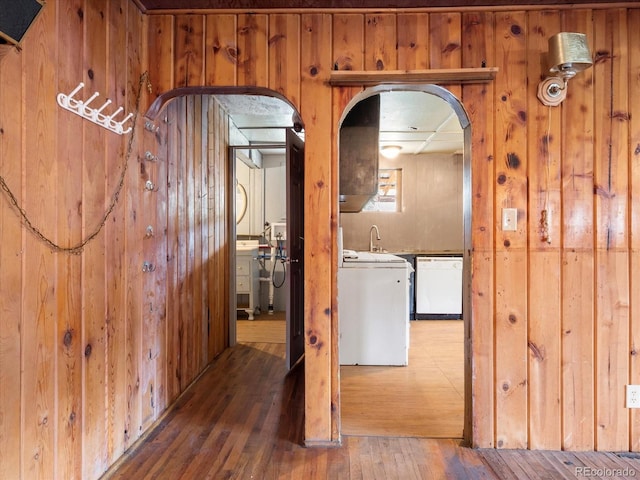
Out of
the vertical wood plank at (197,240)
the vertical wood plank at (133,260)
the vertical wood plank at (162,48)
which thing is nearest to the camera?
the vertical wood plank at (133,260)

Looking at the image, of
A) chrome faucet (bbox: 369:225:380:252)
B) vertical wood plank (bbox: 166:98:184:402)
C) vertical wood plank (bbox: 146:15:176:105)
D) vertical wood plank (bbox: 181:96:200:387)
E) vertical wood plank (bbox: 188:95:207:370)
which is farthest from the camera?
chrome faucet (bbox: 369:225:380:252)

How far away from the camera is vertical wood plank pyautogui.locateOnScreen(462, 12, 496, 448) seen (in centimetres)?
188

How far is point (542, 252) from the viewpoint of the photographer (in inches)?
74.3

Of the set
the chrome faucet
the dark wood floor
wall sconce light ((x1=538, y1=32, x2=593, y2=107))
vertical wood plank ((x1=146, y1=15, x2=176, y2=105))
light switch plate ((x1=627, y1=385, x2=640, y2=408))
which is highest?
vertical wood plank ((x1=146, y1=15, x2=176, y2=105))

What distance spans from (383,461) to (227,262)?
241cm

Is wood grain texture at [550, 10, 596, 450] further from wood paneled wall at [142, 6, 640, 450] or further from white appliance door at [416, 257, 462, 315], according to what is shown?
white appliance door at [416, 257, 462, 315]

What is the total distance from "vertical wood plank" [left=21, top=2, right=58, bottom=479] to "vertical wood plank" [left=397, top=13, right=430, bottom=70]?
1.61 meters

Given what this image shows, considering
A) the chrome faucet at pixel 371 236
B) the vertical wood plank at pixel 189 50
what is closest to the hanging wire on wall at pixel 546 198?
the vertical wood plank at pixel 189 50

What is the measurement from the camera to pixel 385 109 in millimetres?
3459

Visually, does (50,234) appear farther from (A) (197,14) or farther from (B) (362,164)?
(B) (362,164)

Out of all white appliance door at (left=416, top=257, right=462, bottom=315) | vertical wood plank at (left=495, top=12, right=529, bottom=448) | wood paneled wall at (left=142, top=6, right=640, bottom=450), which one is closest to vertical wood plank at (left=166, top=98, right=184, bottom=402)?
wood paneled wall at (left=142, top=6, right=640, bottom=450)

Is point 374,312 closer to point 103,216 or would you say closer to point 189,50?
point 103,216

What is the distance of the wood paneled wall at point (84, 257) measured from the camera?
47.3 inches

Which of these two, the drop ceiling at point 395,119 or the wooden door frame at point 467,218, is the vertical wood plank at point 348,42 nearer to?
the wooden door frame at point 467,218
